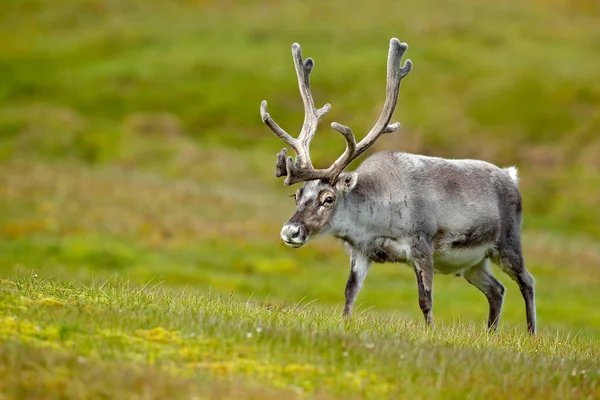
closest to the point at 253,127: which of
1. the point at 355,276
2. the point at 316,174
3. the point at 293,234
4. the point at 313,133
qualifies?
the point at 313,133

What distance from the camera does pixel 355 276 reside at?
1407 centimetres

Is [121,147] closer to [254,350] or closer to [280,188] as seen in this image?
[280,188]

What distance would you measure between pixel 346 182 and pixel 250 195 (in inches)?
1248

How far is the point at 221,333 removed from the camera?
9.33 meters

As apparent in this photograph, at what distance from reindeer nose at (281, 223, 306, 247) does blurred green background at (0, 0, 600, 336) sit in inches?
148

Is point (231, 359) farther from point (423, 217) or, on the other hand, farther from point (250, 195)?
point (250, 195)

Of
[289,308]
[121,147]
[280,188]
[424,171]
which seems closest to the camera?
[289,308]

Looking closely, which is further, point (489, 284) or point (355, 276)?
point (489, 284)

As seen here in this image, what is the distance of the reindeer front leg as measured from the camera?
45.5 feet

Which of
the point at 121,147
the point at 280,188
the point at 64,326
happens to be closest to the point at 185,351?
the point at 64,326

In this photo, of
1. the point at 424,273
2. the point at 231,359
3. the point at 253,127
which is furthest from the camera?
the point at 253,127

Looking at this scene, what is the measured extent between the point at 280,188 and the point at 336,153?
10138 mm

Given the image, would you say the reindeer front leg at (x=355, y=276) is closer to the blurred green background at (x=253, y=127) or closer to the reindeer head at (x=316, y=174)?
the reindeer head at (x=316, y=174)

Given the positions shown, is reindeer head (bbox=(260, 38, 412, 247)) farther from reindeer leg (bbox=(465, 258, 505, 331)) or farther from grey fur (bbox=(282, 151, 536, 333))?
reindeer leg (bbox=(465, 258, 505, 331))
